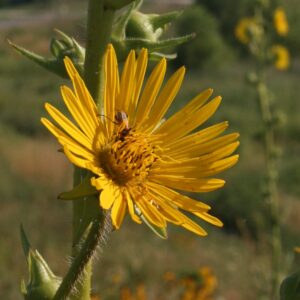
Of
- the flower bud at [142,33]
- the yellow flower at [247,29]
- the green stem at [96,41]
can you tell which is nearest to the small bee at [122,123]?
the green stem at [96,41]

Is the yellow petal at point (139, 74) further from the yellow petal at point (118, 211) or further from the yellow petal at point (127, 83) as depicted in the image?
the yellow petal at point (118, 211)

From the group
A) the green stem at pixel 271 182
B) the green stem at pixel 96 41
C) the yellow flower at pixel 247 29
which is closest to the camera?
the green stem at pixel 96 41

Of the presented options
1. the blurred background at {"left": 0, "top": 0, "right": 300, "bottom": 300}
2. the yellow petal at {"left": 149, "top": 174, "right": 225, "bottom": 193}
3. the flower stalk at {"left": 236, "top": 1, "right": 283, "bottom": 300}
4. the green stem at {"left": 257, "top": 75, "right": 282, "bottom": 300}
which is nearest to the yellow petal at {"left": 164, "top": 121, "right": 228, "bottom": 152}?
the yellow petal at {"left": 149, "top": 174, "right": 225, "bottom": 193}

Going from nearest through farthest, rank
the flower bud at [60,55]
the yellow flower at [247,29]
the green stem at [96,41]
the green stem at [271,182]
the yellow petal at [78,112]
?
1. the yellow petal at [78,112]
2. the green stem at [96,41]
3. the flower bud at [60,55]
4. the green stem at [271,182]
5. the yellow flower at [247,29]

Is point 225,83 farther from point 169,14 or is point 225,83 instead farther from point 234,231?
point 169,14

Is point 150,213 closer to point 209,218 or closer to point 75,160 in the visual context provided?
point 209,218

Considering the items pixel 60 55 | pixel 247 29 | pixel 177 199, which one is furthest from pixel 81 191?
pixel 247 29

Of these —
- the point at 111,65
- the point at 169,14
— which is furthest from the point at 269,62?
the point at 111,65
